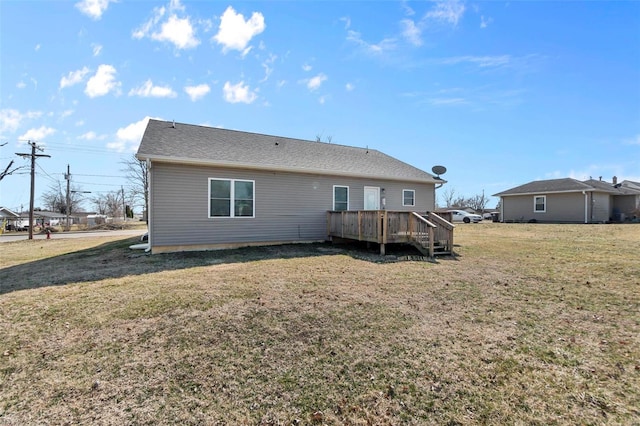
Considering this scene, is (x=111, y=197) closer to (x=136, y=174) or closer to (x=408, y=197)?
(x=136, y=174)

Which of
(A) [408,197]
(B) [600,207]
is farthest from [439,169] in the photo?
(B) [600,207]

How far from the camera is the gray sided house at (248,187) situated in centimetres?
941

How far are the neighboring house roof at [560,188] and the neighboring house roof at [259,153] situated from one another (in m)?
Result: 15.6

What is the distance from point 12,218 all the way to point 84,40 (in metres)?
41.4

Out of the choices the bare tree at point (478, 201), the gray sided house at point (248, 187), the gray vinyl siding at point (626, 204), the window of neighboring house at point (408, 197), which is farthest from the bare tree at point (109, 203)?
the gray vinyl siding at point (626, 204)

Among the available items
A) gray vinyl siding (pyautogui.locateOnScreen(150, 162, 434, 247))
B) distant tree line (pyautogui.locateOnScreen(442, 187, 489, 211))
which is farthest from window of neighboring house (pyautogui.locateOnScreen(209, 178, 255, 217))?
distant tree line (pyautogui.locateOnScreen(442, 187, 489, 211))

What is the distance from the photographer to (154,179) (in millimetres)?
9102

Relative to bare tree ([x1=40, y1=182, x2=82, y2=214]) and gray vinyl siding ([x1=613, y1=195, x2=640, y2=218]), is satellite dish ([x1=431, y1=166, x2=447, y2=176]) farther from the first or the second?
bare tree ([x1=40, y1=182, x2=82, y2=214])

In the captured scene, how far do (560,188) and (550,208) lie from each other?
1.76m

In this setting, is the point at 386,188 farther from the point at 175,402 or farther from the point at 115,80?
the point at 115,80

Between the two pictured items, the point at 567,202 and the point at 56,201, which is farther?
the point at 56,201

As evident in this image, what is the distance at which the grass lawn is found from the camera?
7.77ft

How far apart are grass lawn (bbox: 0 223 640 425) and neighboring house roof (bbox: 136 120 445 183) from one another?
4666mm

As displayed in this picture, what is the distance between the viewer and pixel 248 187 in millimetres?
10602
